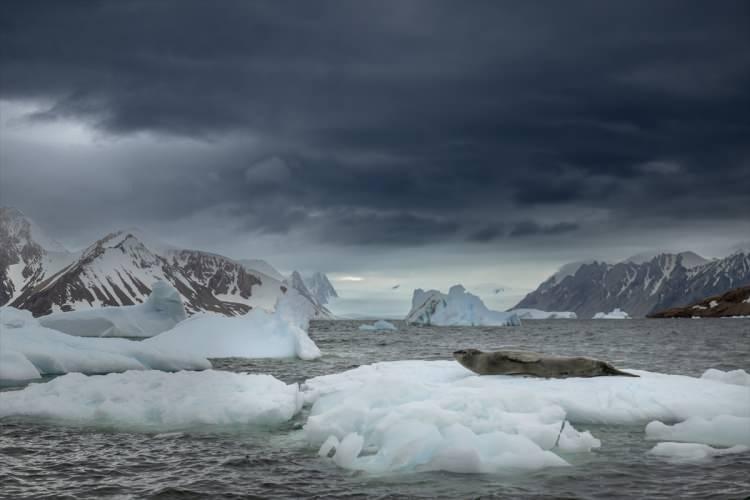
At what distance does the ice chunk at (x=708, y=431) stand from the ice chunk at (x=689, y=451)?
0.49 m

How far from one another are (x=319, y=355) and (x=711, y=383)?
26.3 meters

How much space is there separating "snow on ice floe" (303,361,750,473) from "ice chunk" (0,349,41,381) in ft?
57.1

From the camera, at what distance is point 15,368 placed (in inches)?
1022

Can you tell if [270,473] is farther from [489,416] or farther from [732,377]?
[732,377]

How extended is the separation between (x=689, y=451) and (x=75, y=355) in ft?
88.0

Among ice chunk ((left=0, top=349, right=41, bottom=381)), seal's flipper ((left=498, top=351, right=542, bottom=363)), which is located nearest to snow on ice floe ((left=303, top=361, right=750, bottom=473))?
seal's flipper ((left=498, top=351, right=542, bottom=363))

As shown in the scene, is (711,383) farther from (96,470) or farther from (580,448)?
(96,470)

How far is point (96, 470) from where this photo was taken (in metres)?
10.9

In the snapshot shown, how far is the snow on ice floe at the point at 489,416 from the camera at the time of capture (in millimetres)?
10664

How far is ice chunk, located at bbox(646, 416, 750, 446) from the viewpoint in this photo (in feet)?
39.4

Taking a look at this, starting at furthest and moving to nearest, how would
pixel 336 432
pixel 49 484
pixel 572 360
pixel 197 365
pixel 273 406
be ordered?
pixel 197 365 < pixel 572 360 < pixel 273 406 < pixel 336 432 < pixel 49 484

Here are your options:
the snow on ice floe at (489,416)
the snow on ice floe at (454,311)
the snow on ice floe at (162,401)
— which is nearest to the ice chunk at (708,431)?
the snow on ice floe at (489,416)

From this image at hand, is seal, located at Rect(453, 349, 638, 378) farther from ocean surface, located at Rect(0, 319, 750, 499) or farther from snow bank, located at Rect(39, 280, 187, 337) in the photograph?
snow bank, located at Rect(39, 280, 187, 337)

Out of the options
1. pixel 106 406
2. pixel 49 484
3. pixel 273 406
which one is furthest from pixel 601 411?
pixel 106 406
